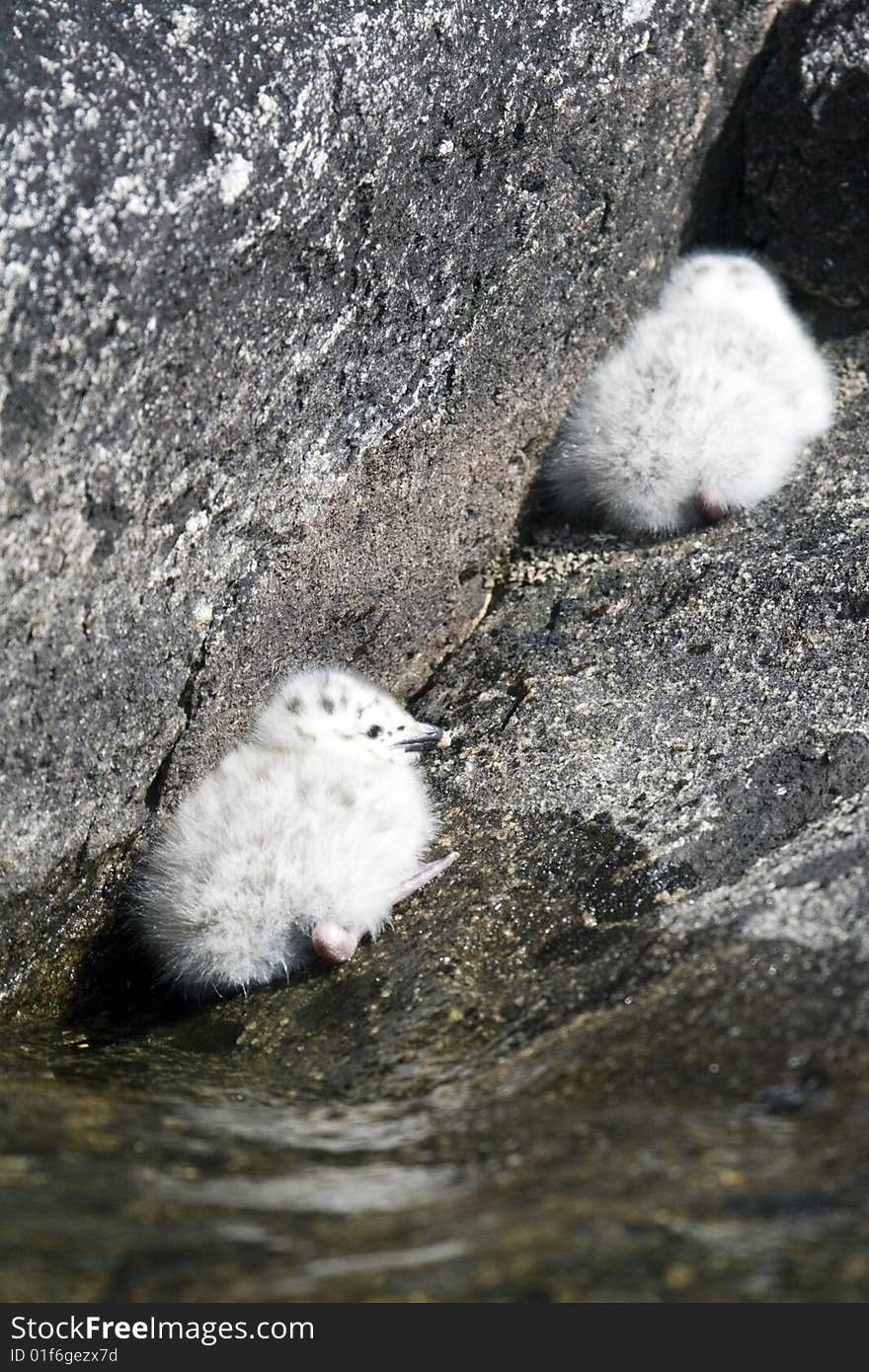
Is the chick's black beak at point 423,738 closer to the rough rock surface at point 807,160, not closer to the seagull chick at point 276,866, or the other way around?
the seagull chick at point 276,866

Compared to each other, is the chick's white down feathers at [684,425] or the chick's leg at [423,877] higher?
the chick's white down feathers at [684,425]

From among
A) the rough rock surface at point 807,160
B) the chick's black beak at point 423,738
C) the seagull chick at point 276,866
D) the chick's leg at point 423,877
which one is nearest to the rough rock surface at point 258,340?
the seagull chick at point 276,866

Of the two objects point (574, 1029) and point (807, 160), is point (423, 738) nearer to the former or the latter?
point (574, 1029)

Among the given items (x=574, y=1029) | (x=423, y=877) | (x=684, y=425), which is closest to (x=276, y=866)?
(x=423, y=877)

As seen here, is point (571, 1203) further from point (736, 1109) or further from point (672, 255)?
point (672, 255)

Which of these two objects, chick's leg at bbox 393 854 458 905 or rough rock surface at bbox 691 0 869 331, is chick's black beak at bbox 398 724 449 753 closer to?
chick's leg at bbox 393 854 458 905

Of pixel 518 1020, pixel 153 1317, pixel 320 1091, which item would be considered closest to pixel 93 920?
pixel 320 1091
